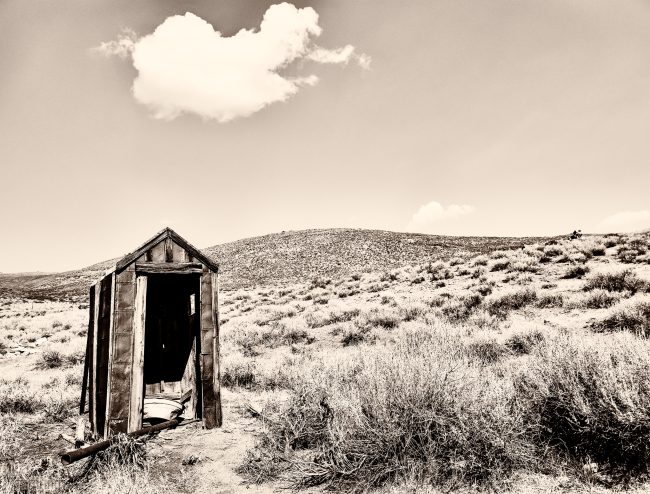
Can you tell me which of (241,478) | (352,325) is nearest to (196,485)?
(241,478)

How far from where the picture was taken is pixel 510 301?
1109 cm

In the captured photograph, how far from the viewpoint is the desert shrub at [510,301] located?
35.1 feet

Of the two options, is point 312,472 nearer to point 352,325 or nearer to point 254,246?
point 352,325

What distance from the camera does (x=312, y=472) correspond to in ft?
13.2

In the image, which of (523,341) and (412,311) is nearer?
(523,341)

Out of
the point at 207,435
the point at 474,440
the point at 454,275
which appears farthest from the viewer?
the point at 454,275

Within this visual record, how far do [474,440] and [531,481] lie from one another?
0.53 meters

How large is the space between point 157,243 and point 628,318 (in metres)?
8.60

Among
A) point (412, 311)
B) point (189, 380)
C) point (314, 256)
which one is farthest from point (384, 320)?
point (314, 256)

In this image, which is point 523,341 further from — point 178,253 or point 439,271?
point 439,271

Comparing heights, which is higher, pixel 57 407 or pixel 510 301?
pixel 510 301

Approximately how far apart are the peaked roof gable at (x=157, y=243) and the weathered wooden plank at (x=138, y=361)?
0.29 metres

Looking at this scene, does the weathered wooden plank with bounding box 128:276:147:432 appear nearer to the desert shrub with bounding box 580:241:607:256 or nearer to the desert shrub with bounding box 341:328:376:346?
the desert shrub with bounding box 341:328:376:346

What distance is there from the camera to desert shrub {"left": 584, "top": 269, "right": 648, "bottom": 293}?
1037cm
